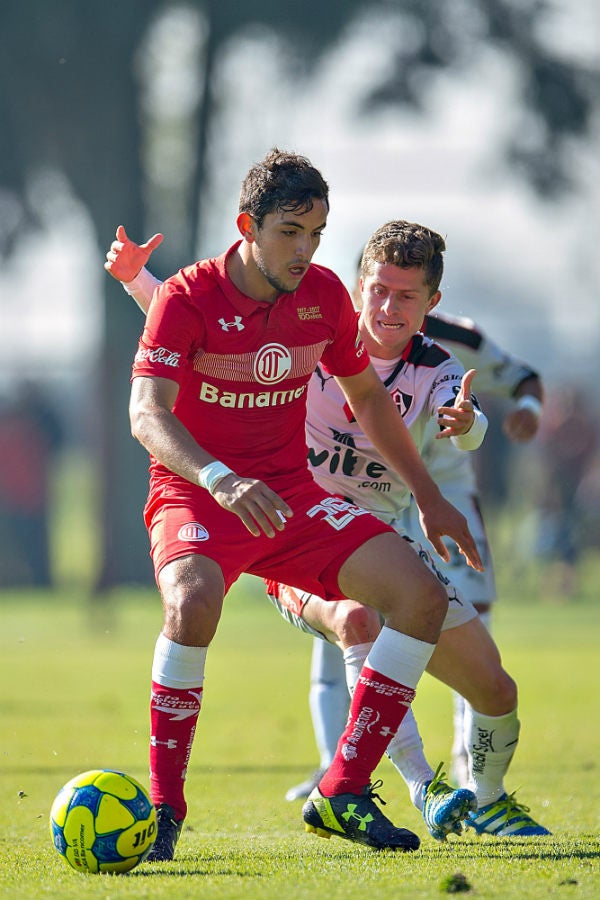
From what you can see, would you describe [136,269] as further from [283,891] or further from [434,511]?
[283,891]

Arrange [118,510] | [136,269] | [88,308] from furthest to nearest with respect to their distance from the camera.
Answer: [88,308] → [118,510] → [136,269]

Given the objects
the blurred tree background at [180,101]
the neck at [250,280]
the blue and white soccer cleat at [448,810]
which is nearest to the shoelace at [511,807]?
the blue and white soccer cleat at [448,810]

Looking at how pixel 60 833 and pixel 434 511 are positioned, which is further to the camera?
pixel 434 511

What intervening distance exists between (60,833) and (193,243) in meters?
19.9

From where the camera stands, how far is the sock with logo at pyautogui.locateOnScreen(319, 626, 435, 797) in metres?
4.63

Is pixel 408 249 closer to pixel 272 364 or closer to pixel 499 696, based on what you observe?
pixel 272 364

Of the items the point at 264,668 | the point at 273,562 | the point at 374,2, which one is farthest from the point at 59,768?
the point at 374,2

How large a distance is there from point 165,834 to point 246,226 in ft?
6.62

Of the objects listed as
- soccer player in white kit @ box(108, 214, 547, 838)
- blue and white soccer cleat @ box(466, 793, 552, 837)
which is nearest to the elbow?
soccer player in white kit @ box(108, 214, 547, 838)

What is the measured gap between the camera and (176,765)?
4469mm

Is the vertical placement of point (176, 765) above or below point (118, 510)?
above

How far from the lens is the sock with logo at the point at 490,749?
5289mm

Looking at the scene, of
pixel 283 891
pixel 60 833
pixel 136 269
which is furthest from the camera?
pixel 136 269

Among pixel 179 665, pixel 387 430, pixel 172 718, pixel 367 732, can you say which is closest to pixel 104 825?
pixel 172 718
